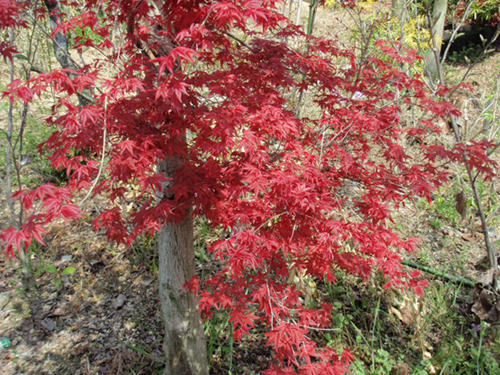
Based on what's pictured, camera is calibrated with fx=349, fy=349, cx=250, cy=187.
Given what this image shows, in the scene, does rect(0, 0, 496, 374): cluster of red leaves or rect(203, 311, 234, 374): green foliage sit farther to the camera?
rect(203, 311, 234, 374): green foliage

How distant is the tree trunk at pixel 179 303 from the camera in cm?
241

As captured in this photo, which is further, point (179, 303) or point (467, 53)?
point (467, 53)

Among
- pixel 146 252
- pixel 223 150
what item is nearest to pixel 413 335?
pixel 223 150

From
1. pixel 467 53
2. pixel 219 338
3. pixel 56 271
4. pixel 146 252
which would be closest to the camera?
pixel 219 338

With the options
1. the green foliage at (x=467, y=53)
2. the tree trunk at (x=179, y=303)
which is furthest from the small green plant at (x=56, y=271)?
the green foliage at (x=467, y=53)

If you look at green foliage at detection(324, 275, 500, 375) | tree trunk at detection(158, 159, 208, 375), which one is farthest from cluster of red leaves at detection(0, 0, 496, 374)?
green foliage at detection(324, 275, 500, 375)

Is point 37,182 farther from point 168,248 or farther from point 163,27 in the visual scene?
point 163,27

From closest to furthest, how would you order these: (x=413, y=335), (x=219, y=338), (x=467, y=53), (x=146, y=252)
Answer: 1. (x=413, y=335)
2. (x=219, y=338)
3. (x=146, y=252)
4. (x=467, y=53)

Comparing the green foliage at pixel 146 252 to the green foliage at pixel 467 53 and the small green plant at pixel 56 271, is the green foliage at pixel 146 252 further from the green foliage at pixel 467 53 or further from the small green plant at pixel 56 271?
the green foliage at pixel 467 53

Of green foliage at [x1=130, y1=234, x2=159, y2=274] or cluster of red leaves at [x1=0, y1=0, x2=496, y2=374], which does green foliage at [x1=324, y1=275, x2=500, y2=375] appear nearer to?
cluster of red leaves at [x1=0, y1=0, x2=496, y2=374]

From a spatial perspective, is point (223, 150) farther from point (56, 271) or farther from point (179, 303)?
point (56, 271)

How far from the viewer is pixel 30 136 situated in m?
4.74

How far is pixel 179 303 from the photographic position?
8.22 feet

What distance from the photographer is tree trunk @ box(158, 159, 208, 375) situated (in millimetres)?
2410
